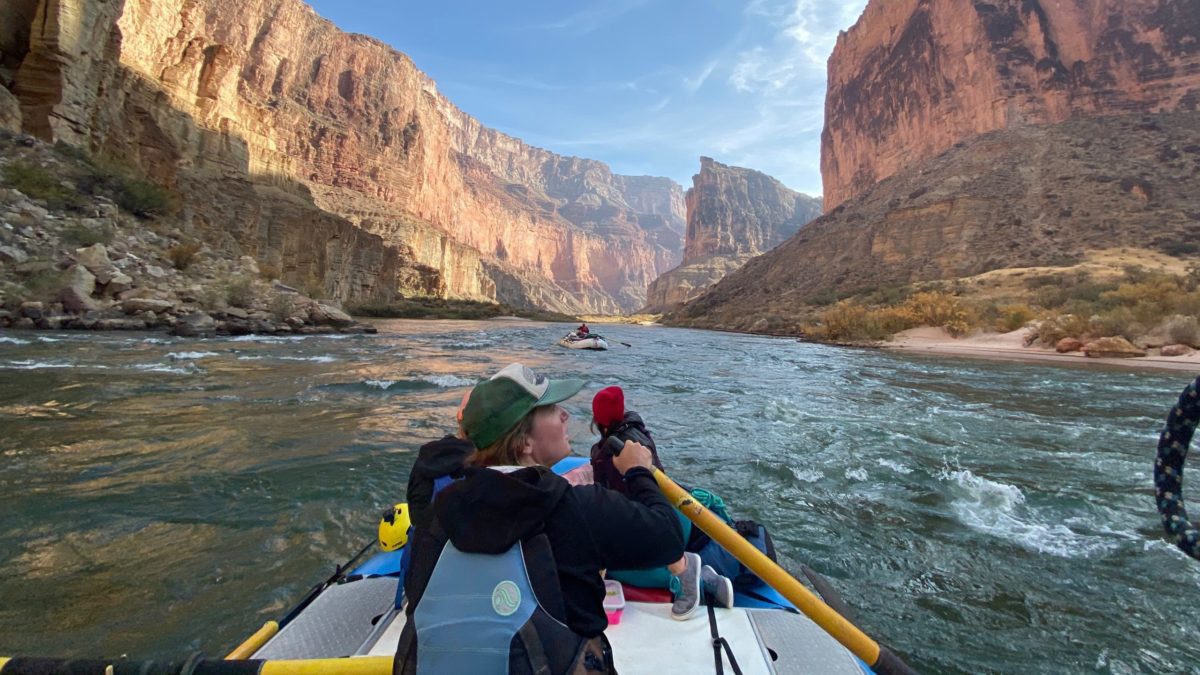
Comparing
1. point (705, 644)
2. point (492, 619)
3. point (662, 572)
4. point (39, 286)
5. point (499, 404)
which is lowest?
point (705, 644)

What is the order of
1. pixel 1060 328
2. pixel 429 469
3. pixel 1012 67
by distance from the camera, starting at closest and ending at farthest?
pixel 429 469
pixel 1060 328
pixel 1012 67

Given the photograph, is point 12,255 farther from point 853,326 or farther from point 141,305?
point 853,326

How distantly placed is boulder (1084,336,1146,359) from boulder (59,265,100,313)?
1309 inches

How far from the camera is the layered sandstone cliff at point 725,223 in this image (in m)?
136

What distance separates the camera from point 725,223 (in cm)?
16262

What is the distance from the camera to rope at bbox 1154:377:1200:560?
1454 mm

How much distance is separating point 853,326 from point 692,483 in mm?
29188

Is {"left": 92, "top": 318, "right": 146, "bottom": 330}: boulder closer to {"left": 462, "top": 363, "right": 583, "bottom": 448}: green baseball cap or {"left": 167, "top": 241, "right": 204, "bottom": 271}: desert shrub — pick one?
{"left": 167, "top": 241, "right": 204, "bottom": 271}: desert shrub

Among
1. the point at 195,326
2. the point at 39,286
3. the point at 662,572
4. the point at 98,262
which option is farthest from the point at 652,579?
the point at 98,262

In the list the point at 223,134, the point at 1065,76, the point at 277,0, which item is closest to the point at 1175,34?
the point at 1065,76

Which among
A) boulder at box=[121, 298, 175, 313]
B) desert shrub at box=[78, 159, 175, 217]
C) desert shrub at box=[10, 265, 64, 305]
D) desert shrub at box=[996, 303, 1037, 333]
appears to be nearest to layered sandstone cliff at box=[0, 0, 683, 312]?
desert shrub at box=[78, 159, 175, 217]

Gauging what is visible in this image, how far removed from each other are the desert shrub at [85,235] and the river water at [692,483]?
8.27 metres

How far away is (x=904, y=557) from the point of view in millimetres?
3920

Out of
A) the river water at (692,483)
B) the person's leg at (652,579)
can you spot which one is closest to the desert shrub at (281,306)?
the river water at (692,483)
